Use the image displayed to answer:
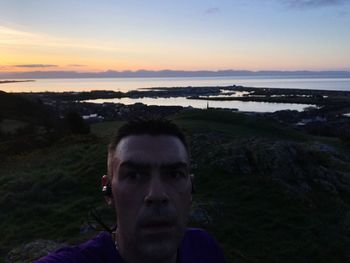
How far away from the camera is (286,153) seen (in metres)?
12.8

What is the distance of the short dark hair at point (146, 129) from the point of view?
2.47 meters

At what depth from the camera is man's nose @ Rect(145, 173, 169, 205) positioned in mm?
2252

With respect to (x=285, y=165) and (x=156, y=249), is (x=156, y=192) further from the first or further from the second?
(x=285, y=165)

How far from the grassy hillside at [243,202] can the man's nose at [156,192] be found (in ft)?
19.8

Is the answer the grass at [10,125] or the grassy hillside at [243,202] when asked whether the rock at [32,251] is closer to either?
the grassy hillside at [243,202]

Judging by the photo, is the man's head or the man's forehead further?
the man's forehead

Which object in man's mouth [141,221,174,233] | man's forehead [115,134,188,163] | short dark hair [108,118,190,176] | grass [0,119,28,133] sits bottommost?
grass [0,119,28,133]

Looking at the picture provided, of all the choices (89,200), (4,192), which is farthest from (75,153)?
(89,200)

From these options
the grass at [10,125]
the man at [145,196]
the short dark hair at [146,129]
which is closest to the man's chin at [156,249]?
the man at [145,196]

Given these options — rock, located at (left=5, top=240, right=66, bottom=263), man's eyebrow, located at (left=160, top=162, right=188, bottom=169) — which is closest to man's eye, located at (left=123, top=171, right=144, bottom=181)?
man's eyebrow, located at (left=160, top=162, right=188, bottom=169)

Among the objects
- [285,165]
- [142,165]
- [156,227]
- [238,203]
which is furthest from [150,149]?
[285,165]

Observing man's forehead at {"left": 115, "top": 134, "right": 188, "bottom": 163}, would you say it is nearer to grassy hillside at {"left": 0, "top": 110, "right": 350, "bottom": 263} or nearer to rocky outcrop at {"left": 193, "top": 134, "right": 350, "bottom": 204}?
grassy hillside at {"left": 0, "top": 110, "right": 350, "bottom": 263}

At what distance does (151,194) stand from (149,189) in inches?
1.7

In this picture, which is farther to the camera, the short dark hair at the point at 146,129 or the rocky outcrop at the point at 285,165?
the rocky outcrop at the point at 285,165
